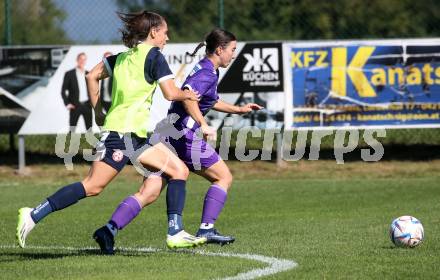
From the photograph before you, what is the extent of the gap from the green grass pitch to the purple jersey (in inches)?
45.3

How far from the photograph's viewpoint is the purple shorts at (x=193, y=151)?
8922mm

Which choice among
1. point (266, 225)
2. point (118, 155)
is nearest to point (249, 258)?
point (118, 155)

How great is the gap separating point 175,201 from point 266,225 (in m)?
2.59

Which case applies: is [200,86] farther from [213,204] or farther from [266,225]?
[266,225]

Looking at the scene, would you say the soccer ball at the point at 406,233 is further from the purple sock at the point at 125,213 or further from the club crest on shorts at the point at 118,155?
the club crest on shorts at the point at 118,155

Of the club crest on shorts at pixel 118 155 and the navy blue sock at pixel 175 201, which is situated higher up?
the club crest on shorts at pixel 118 155

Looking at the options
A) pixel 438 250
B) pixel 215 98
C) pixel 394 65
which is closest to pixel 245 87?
pixel 394 65

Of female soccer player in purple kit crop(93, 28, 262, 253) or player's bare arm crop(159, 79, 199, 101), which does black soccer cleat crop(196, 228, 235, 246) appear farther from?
player's bare arm crop(159, 79, 199, 101)

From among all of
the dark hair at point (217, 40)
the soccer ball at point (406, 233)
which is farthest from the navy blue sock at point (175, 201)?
the soccer ball at point (406, 233)

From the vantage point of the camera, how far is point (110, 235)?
8.13 meters

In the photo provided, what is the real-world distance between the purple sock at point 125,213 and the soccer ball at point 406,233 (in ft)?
7.37

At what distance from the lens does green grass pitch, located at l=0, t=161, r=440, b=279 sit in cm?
739

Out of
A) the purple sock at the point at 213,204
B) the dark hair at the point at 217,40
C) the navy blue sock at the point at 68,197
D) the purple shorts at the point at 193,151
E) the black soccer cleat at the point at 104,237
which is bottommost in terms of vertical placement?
the black soccer cleat at the point at 104,237

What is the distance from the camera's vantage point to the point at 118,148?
26.1ft
